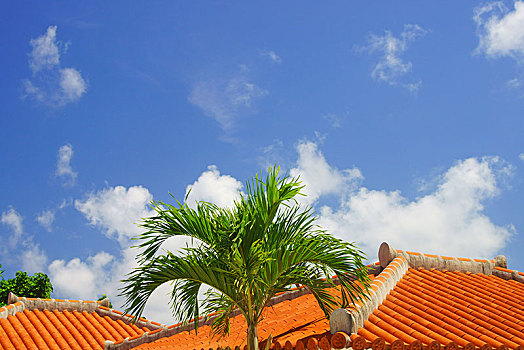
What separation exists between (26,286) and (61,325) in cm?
1084

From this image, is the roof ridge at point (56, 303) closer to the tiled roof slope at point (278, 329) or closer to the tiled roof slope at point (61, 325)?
the tiled roof slope at point (61, 325)

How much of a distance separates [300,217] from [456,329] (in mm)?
3639

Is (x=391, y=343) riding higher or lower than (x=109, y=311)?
lower

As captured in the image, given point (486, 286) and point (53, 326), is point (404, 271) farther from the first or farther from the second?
point (53, 326)

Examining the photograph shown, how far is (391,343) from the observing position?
901cm

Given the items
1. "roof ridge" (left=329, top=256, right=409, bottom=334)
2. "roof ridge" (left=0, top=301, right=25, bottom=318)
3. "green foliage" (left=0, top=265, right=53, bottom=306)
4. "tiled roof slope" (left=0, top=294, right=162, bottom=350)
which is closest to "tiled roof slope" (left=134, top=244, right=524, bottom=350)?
"roof ridge" (left=329, top=256, right=409, bottom=334)

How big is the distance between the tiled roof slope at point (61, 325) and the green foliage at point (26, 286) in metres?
8.88

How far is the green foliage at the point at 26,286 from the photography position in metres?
27.8

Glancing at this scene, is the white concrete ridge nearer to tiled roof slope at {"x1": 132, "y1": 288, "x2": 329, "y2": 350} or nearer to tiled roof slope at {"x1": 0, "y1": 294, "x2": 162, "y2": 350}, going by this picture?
tiled roof slope at {"x1": 132, "y1": 288, "x2": 329, "y2": 350}

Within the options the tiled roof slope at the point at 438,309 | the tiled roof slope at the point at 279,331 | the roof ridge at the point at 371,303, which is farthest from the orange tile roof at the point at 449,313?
the tiled roof slope at the point at 279,331

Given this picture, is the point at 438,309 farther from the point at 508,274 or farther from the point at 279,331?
the point at 508,274

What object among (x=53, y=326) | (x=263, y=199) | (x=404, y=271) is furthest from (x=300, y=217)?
(x=53, y=326)

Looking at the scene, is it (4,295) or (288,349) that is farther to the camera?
(4,295)

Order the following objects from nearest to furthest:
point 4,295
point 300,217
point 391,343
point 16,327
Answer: point 391,343 → point 300,217 → point 16,327 → point 4,295
